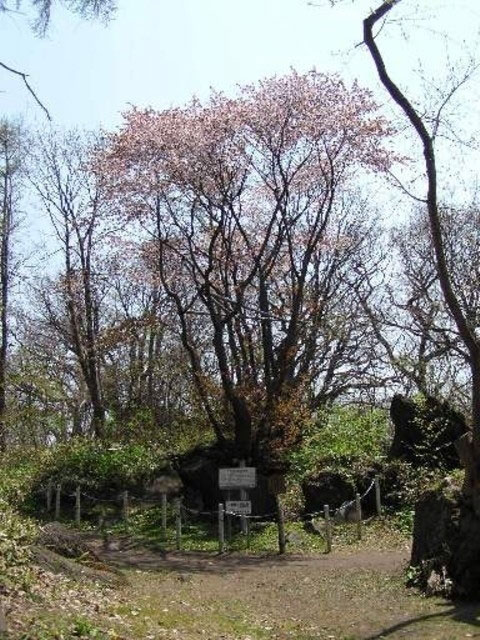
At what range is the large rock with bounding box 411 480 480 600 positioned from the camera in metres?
10.9

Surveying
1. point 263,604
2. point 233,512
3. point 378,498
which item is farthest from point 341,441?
point 263,604

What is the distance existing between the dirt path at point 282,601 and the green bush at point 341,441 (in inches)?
213

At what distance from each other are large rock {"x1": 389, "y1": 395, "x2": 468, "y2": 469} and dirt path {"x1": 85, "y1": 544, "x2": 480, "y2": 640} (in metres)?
5.04

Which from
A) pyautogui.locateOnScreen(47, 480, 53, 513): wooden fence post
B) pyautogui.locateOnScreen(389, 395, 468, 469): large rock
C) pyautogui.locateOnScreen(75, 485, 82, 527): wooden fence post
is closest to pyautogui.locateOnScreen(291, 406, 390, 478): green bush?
pyautogui.locateOnScreen(389, 395, 468, 469): large rock

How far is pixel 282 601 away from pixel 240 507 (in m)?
6.37

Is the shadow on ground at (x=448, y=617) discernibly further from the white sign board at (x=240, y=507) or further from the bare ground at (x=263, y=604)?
the white sign board at (x=240, y=507)

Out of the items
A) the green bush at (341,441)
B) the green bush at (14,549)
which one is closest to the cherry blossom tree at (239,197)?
the green bush at (341,441)

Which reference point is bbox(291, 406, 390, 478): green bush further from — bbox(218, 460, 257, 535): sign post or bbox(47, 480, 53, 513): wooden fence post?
bbox(47, 480, 53, 513): wooden fence post

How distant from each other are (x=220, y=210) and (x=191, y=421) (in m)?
7.62

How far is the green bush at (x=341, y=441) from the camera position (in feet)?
72.2

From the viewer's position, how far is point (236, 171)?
22.3m

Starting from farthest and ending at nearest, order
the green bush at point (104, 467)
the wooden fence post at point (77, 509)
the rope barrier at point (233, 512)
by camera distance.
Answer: the green bush at point (104, 467)
the wooden fence post at point (77, 509)
the rope barrier at point (233, 512)

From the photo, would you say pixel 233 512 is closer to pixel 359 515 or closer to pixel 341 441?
pixel 359 515

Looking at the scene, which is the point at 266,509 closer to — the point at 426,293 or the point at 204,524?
the point at 204,524
